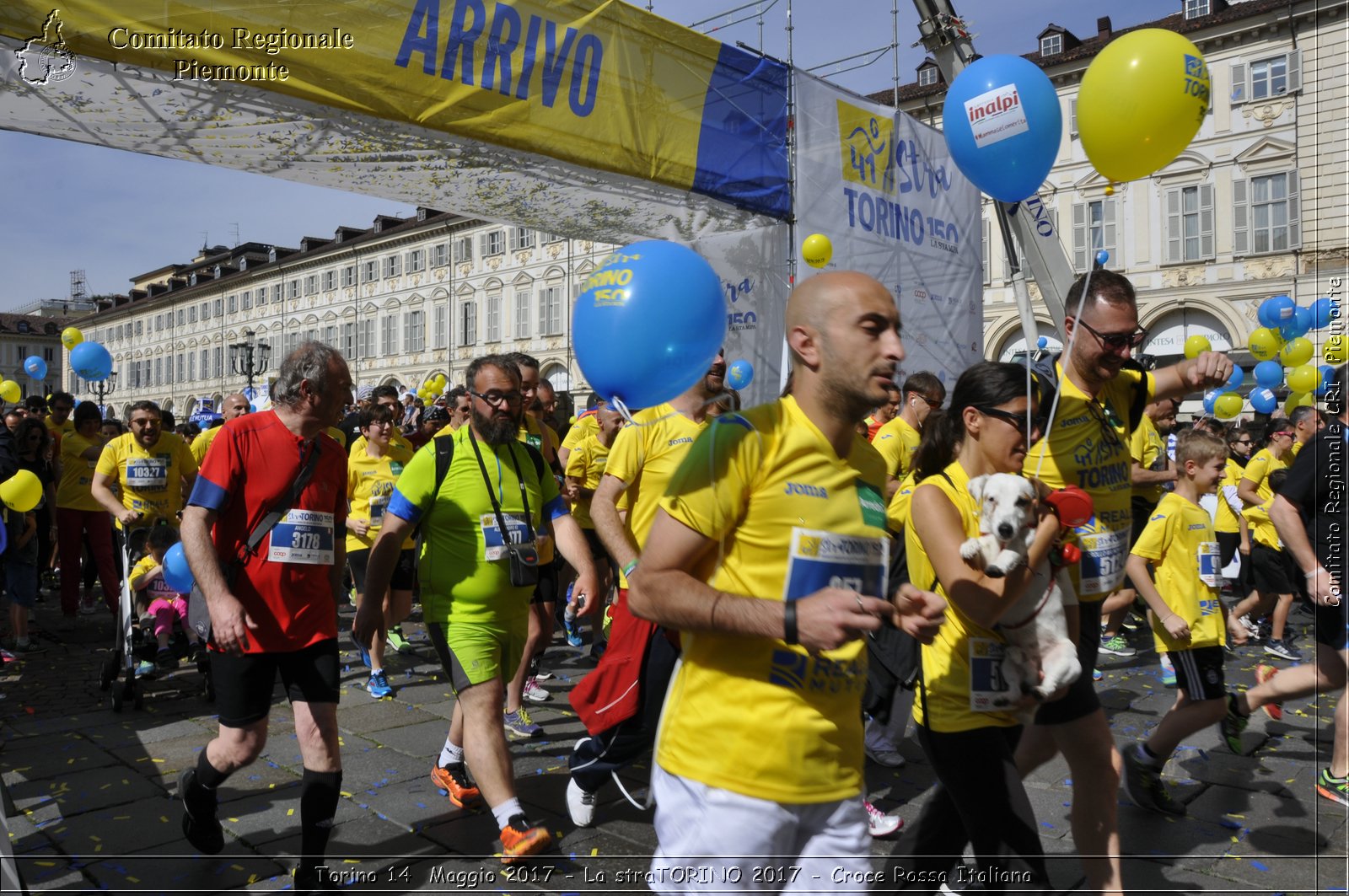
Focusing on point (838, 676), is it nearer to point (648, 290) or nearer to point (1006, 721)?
point (1006, 721)

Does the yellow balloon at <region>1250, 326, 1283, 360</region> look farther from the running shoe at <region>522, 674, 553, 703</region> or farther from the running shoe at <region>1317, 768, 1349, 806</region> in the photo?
the running shoe at <region>522, 674, 553, 703</region>

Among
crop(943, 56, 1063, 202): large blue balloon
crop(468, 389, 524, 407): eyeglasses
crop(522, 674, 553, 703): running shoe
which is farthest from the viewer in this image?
crop(522, 674, 553, 703): running shoe

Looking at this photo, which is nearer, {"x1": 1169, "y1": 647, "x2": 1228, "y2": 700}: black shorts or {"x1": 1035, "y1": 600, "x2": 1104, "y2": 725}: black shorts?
{"x1": 1035, "y1": 600, "x2": 1104, "y2": 725}: black shorts

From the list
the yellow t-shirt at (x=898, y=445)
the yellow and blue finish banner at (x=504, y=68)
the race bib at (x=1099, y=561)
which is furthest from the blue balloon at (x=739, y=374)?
the race bib at (x=1099, y=561)

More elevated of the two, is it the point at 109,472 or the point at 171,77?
the point at 171,77

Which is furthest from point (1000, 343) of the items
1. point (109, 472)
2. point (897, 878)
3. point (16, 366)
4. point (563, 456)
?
point (16, 366)

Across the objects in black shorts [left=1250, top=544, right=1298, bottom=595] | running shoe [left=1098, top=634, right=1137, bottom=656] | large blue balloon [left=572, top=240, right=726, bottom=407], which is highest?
large blue balloon [left=572, top=240, right=726, bottom=407]

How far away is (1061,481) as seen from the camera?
10.6 ft

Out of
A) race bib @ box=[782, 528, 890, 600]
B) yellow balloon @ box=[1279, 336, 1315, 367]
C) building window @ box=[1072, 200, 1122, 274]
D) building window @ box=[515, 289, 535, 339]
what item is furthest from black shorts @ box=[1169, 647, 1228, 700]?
building window @ box=[515, 289, 535, 339]

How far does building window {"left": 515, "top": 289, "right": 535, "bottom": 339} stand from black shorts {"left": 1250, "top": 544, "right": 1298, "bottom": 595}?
A: 1569 inches

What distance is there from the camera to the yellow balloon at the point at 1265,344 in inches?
504

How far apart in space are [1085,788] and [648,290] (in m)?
2.08

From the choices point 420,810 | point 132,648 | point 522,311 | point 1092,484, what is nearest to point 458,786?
point 420,810

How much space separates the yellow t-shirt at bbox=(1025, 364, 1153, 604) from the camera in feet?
10.6
